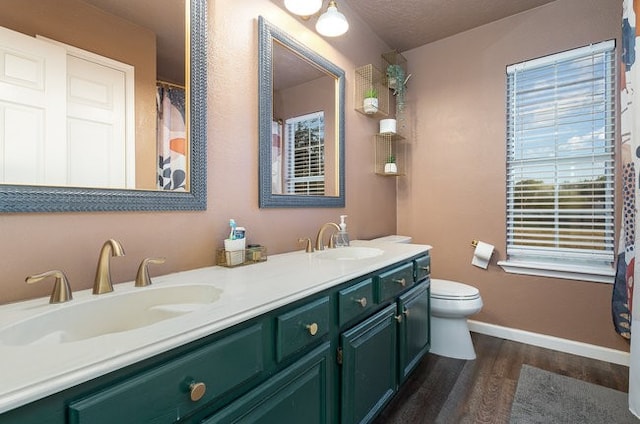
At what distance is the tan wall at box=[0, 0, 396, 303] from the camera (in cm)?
87

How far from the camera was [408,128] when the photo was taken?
111 inches

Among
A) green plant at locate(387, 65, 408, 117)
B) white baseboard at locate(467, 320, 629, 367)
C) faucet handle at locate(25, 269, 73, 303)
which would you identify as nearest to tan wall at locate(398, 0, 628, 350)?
white baseboard at locate(467, 320, 629, 367)

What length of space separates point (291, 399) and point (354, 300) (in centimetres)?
43

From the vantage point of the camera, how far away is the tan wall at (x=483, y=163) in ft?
6.92

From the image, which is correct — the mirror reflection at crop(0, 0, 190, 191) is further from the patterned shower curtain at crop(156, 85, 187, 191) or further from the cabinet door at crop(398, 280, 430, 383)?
the cabinet door at crop(398, 280, 430, 383)

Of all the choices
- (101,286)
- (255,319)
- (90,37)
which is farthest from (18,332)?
(90,37)

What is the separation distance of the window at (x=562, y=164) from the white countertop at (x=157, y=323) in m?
1.66

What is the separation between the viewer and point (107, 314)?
2.87 ft

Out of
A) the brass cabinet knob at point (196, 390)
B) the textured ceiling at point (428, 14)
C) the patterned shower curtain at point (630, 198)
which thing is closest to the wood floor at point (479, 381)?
the patterned shower curtain at point (630, 198)

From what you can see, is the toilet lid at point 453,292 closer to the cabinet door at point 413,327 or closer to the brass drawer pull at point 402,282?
the cabinet door at point 413,327

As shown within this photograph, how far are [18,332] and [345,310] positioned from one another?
933 mm

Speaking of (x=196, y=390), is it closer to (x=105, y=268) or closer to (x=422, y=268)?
(x=105, y=268)

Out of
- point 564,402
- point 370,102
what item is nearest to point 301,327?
point 564,402

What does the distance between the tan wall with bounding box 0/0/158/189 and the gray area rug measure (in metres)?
2.07
